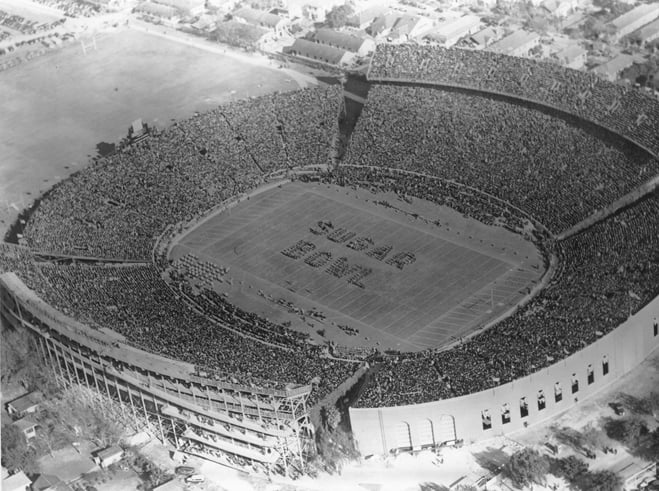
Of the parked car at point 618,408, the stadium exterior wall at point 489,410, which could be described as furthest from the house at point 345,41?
the parked car at point 618,408

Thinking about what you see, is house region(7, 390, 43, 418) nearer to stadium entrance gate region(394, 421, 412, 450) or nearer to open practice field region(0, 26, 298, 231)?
stadium entrance gate region(394, 421, 412, 450)

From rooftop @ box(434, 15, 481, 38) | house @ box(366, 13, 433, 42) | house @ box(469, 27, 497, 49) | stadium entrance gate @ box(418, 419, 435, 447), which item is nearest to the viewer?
stadium entrance gate @ box(418, 419, 435, 447)

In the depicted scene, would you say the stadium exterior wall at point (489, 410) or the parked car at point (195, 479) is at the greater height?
the stadium exterior wall at point (489, 410)

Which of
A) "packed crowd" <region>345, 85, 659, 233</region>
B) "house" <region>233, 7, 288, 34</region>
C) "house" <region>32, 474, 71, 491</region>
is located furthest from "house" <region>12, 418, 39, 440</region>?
"house" <region>233, 7, 288, 34</region>

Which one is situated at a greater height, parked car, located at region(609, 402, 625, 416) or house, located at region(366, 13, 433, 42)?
house, located at region(366, 13, 433, 42)

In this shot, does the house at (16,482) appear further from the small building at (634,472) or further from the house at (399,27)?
the house at (399,27)

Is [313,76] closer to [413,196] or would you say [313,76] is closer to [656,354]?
[413,196]
